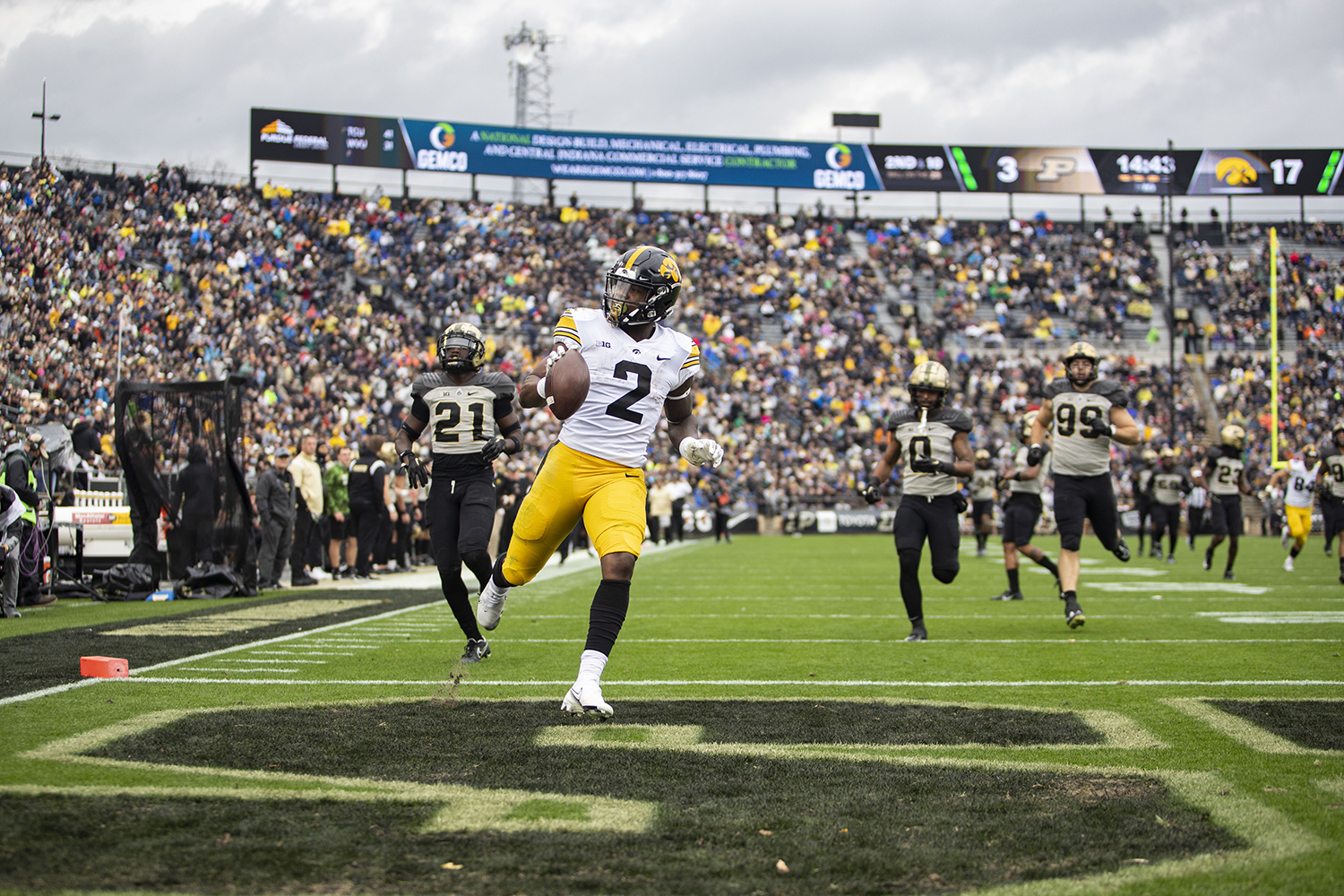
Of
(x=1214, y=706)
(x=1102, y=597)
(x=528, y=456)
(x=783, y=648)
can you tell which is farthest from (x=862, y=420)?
(x=1214, y=706)

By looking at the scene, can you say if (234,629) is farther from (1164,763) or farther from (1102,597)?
(1102,597)

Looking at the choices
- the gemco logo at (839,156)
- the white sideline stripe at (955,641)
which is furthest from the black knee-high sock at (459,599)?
the gemco logo at (839,156)

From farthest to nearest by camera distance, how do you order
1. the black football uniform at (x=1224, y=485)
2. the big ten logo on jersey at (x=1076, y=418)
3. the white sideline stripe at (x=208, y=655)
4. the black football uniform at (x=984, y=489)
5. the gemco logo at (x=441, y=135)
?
1. the gemco logo at (x=441, y=135)
2. the black football uniform at (x=984, y=489)
3. the black football uniform at (x=1224, y=485)
4. the big ten logo on jersey at (x=1076, y=418)
5. the white sideline stripe at (x=208, y=655)

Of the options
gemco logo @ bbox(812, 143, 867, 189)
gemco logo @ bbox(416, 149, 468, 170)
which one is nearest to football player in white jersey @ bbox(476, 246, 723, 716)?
gemco logo @ bbox(416, 149, 468, 170)

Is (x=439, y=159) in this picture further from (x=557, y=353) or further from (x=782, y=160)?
(x=557, y=353)

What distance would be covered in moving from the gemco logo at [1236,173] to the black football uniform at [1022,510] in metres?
37.4

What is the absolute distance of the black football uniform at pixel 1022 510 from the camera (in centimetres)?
1173

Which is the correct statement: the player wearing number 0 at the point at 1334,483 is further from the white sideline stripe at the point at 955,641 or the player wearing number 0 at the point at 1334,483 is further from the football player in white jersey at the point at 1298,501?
the white sideline stripe at the point at 955,641

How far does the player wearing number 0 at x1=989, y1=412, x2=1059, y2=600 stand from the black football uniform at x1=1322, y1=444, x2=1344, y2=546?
3982mm

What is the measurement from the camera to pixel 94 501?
15.3 meters

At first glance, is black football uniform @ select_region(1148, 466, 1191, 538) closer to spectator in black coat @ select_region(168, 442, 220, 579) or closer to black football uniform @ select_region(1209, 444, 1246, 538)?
black football uniform @ select_region(1209, 444, 1246, 538)

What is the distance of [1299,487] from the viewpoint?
16062 millimetres

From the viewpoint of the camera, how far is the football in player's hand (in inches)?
211

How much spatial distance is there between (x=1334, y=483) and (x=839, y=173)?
3143 cm
